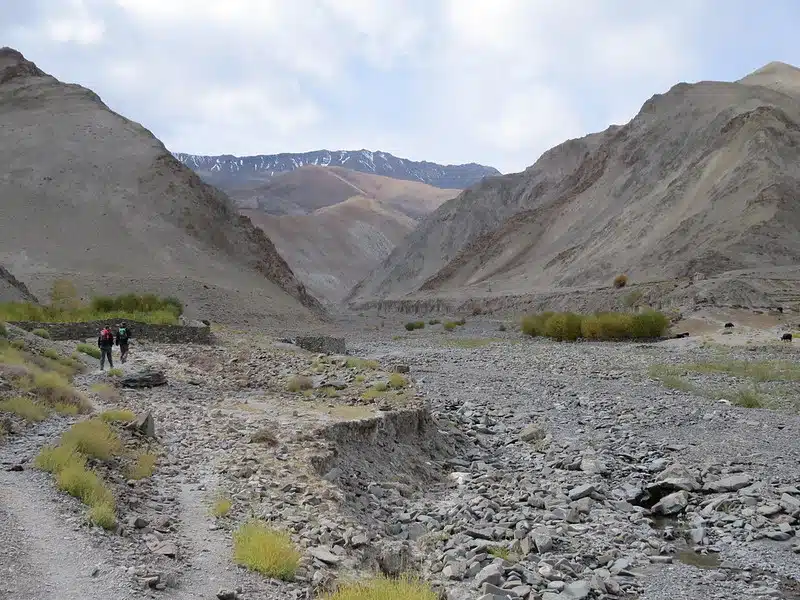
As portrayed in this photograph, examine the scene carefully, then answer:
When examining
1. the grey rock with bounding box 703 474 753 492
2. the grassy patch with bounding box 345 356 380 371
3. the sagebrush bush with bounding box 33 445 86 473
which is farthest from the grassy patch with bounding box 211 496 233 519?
the grassy patch with bounding box 345 356 380 371

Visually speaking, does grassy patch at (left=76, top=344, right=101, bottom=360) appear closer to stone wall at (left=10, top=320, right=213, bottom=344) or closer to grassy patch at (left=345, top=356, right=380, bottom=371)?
stone wall at (left=10, top=320, right=213, bottom=344)

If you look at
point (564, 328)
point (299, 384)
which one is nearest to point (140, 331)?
point (299, 384)

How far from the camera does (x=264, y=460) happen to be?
12.9 meters

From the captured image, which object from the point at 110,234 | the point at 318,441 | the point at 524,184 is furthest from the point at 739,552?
the point at 524,184

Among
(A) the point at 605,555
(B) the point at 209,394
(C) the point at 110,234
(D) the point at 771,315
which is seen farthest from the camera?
(C) the point at 110,234

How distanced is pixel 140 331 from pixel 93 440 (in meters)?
27.8

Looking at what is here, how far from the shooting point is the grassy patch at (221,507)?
9.98 metres

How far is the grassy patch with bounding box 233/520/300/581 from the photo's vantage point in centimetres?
822

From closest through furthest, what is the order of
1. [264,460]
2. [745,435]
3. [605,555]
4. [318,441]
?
[605,555] < [264,460] < [318,441] < [745,435]

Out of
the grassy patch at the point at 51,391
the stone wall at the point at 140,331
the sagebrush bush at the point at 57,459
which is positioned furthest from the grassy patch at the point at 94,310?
the sagebrush bush at the point at 57,459

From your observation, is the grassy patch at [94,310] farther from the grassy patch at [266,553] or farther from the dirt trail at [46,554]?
the grassy patch at [266,553]

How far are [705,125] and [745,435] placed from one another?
88486 millimetres

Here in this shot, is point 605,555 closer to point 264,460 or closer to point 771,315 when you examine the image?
point 264,460

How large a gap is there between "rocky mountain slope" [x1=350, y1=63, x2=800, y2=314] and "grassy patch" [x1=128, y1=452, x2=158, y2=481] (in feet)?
178
